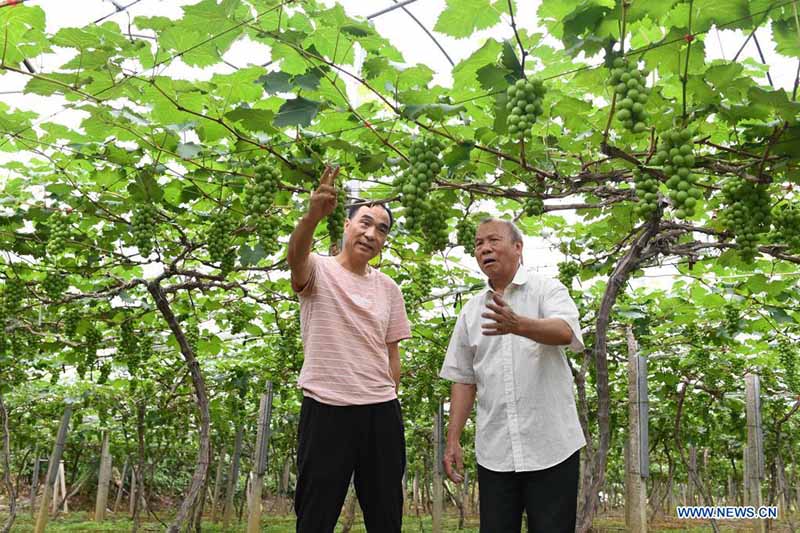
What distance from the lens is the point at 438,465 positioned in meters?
11.3

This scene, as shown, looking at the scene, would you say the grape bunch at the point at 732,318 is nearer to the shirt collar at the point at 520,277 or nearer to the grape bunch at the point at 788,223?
the grape bunch at the point at 788,223

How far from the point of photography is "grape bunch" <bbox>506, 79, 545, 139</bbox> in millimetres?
2303

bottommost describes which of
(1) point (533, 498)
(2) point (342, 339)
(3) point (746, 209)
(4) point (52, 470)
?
(4) point (52, 470)

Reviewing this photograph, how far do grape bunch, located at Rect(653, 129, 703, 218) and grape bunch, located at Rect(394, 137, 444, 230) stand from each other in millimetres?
935

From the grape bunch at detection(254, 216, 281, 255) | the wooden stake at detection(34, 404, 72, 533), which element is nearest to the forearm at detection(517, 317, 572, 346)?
the grape bunch at detection(254, 216, 281, 255)

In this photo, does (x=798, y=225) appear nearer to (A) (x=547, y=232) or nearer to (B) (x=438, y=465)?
(A) (x=547, y=232)

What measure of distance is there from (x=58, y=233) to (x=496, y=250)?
3.54 metres

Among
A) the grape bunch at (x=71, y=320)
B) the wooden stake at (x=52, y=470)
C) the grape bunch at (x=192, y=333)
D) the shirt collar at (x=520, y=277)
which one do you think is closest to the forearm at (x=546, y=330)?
the shirt collar at (x=520, y=277)

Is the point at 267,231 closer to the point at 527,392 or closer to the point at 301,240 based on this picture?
the point at 301,240

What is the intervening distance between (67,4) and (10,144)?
5.17 ft

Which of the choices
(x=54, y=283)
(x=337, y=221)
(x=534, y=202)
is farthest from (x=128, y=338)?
(x=534, y=202)

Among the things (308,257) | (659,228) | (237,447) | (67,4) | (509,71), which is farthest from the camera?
(237,447)

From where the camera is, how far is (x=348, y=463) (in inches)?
111

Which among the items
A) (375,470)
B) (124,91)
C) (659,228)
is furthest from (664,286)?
(124,91)
